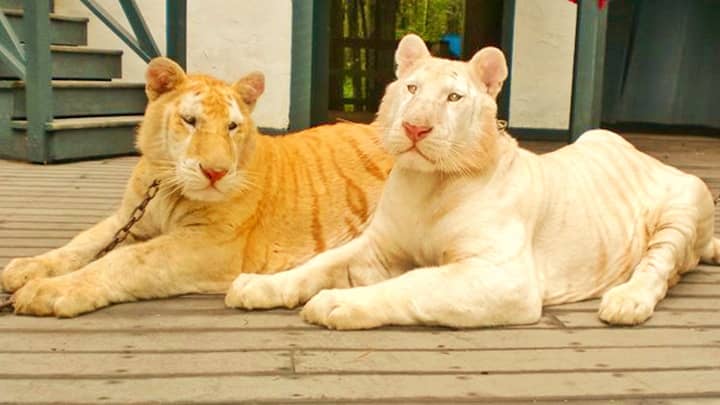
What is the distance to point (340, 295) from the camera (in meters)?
2.77

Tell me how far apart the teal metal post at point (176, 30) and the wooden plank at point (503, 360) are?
14.8 feet

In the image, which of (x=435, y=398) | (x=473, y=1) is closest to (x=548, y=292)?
(x=435, y=398)

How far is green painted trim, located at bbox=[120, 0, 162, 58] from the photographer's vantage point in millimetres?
7398

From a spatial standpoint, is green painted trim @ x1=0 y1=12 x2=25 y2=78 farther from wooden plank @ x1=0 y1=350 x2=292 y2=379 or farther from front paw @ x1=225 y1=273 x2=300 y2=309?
wooden plank @ x1=0 y1=350 x2=292 y2=379

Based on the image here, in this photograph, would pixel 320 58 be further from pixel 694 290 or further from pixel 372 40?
pixel 694 290

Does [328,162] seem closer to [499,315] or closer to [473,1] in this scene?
[499,315]

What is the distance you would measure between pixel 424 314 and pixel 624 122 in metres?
9.09

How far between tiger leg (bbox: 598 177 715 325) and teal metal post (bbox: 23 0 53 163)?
436cm

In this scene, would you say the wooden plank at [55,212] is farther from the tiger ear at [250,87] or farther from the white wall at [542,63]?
the white wall at [542,63]

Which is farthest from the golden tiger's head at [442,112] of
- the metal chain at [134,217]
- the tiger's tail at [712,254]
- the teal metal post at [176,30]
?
the teal metal post at [176,30]

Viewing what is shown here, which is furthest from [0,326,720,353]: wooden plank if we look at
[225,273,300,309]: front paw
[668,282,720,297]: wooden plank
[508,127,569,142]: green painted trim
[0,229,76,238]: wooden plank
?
[508,127,569,142]: green painted trim

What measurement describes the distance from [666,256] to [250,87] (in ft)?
4.94

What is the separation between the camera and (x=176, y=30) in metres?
6.68

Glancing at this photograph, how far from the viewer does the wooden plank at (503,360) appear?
2422 millimetres
